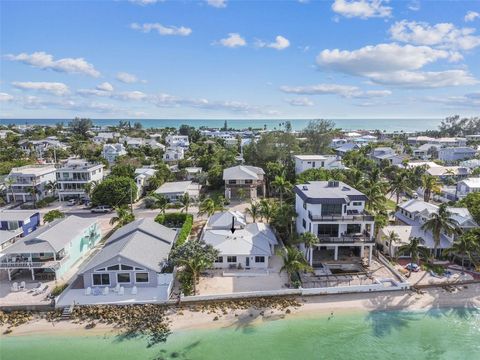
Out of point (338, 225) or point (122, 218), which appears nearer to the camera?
point (338, 225)

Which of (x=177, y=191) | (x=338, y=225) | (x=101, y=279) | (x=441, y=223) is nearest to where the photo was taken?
(x=101, y=279)

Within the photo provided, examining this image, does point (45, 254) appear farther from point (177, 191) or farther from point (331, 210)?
point (331, 210)

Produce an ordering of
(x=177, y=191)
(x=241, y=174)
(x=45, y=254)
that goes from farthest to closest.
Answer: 1. (x=241, y=174)
2. (x=177, y=191)
3. (x=45, y=254)

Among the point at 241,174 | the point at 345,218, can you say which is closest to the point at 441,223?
the point at 345,218

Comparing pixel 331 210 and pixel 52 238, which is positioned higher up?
pixel 331 210

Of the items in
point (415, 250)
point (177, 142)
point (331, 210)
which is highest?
A: point (177, 142)

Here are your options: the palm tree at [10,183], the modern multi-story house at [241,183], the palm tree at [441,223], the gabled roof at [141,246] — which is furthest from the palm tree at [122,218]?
the palm tree at [441,223]

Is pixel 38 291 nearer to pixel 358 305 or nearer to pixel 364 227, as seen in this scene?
pixel 358 305
